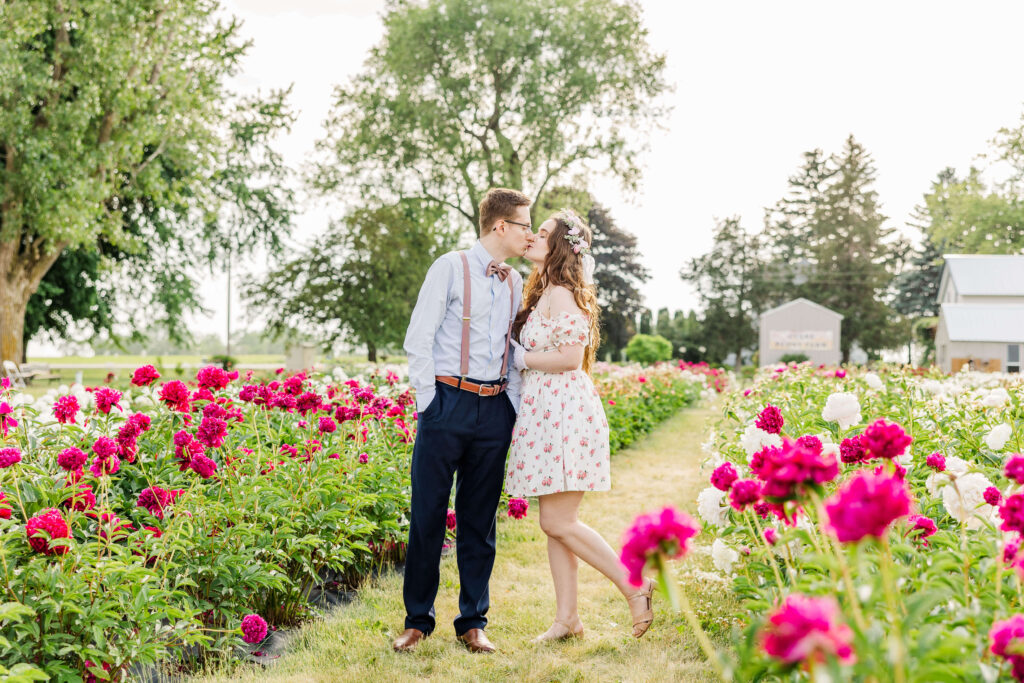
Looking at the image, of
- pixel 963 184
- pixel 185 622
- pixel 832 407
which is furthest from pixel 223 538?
pixel 963 184

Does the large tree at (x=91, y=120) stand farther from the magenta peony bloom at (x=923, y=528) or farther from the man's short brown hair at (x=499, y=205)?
the magenta peony bloom at (x=923, y=528)

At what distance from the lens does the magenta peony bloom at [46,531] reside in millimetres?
2461

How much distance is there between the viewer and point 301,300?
19391mm

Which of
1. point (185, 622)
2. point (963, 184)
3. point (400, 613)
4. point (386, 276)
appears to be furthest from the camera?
point (963, 184)

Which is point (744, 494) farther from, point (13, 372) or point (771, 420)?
point (13, 372)

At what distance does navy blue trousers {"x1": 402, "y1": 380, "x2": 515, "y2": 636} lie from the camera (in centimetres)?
350

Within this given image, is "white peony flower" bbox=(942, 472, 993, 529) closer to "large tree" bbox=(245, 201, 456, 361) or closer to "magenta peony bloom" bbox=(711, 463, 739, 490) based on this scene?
"magenta peony bloom" bbox=(711, 463, 739, 490)

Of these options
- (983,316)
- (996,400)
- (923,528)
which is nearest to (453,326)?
(923,528)

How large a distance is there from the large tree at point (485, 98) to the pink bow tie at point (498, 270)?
18003 millimetres

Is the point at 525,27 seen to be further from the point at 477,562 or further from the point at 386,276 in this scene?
the point at 477,562

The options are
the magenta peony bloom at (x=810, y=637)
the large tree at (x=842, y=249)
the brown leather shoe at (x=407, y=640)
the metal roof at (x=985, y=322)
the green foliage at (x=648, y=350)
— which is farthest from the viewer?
the large tree at (x=842, y=249)

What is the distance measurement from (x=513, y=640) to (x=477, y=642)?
22 cm

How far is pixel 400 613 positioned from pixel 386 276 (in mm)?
15740

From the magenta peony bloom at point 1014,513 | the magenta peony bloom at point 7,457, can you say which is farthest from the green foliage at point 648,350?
the magenta peony bloom at point 1014,513
